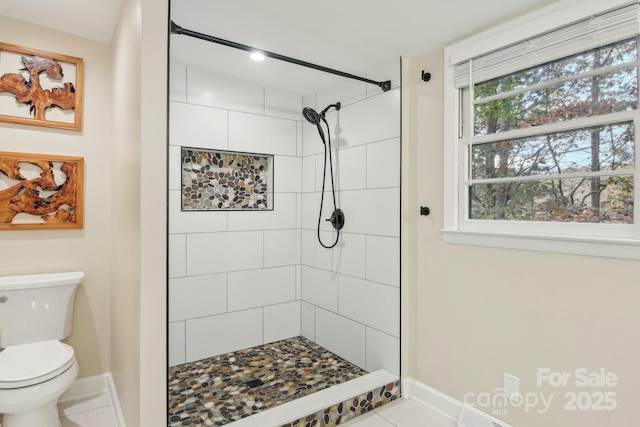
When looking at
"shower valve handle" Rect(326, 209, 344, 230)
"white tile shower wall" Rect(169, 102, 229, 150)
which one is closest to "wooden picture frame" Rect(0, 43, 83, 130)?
"white tile shower wall" Rect(169, 102, 229, 150)

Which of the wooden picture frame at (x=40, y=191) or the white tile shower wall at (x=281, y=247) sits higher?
the wooden picture frame at (x=40, y=191)

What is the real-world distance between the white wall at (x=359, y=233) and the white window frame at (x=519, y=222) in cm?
38

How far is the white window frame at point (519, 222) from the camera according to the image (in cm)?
150

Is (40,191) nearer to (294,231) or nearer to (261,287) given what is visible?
(261,287)

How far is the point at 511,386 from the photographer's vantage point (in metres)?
1.84

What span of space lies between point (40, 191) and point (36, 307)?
721 millimetres

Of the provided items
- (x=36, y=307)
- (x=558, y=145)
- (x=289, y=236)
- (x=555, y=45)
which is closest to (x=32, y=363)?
(x=36, y=307)

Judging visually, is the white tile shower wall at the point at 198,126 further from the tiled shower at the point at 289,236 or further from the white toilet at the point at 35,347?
the white toilet at the point at 35,347

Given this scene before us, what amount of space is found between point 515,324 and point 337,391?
3.53 feet

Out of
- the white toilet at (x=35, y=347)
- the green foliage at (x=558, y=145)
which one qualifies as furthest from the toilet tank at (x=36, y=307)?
the green foliage at (x=558, y=145)

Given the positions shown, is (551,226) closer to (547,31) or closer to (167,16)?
(547,31)

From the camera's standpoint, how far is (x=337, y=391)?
2148 millimetres

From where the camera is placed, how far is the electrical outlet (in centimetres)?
182

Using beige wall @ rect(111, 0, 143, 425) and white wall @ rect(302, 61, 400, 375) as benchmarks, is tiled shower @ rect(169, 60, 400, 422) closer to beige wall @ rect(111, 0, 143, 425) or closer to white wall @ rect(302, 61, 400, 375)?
white wall @ rect(302, 61, 400, 375)
